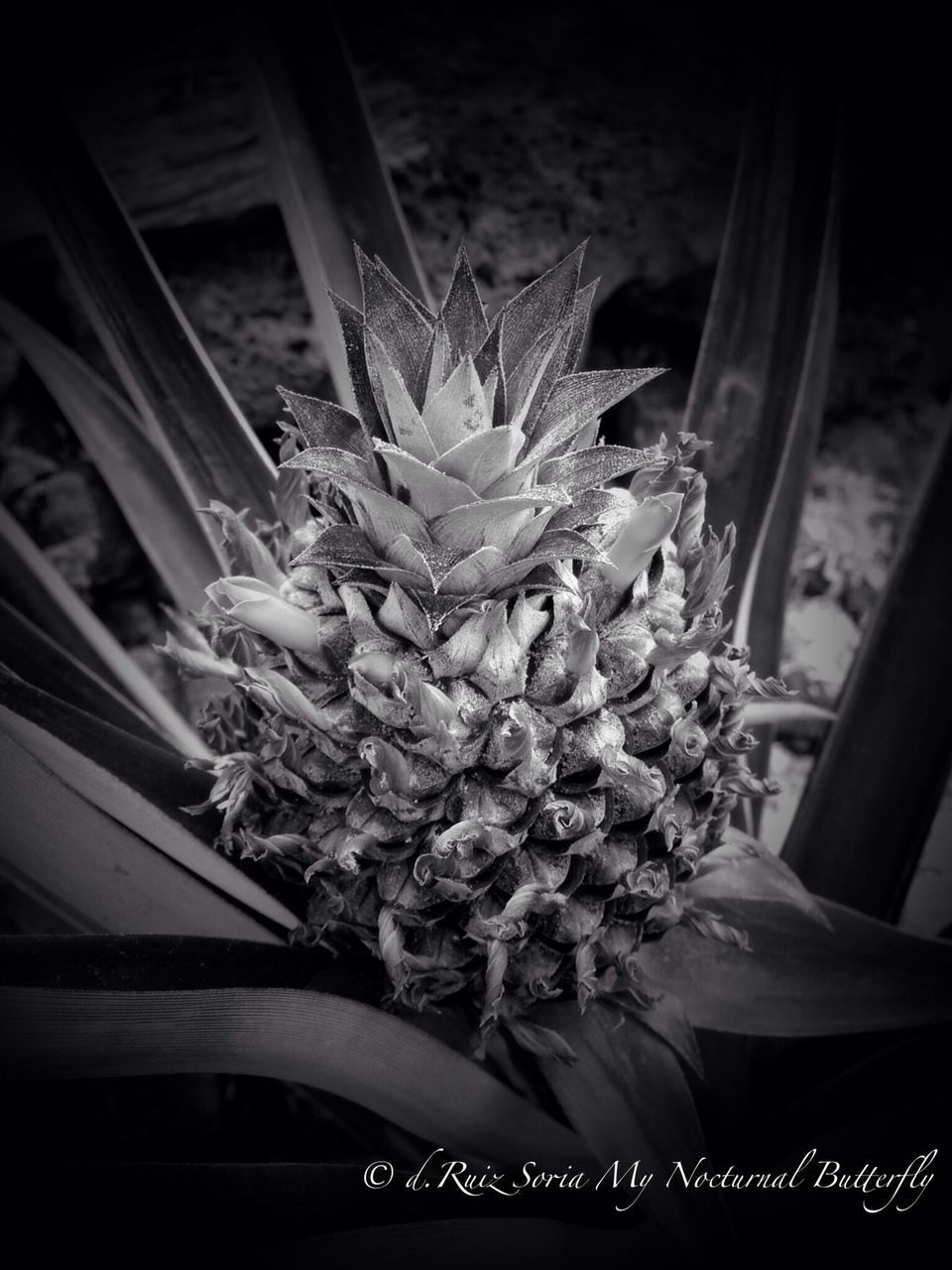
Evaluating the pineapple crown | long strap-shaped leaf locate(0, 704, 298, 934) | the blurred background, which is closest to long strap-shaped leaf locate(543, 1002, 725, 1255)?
long strap-shaped leaf locate(0, 704, 298, 934)

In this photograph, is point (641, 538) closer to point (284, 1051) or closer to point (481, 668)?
point (481, 668)

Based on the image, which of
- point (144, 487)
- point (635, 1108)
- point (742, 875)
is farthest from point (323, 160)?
point (635, 1108)

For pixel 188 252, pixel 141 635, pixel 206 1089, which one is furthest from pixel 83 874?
pixel 188 252

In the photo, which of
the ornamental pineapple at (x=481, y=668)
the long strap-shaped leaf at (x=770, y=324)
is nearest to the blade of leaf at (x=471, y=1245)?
the ornamental pineapple at (x=481, y=668)

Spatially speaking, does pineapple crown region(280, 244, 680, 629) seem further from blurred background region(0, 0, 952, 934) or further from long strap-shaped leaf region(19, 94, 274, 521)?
blurred background region(0, 0, 952, 934)

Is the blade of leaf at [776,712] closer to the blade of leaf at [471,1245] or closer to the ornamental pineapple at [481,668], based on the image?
the ornamental pineapple at [481,668]

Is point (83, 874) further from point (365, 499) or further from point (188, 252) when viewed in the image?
point (188, 252)

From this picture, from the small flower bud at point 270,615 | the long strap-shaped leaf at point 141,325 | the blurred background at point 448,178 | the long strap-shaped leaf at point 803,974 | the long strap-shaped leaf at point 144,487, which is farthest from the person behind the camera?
the blurred background at point 448,178
